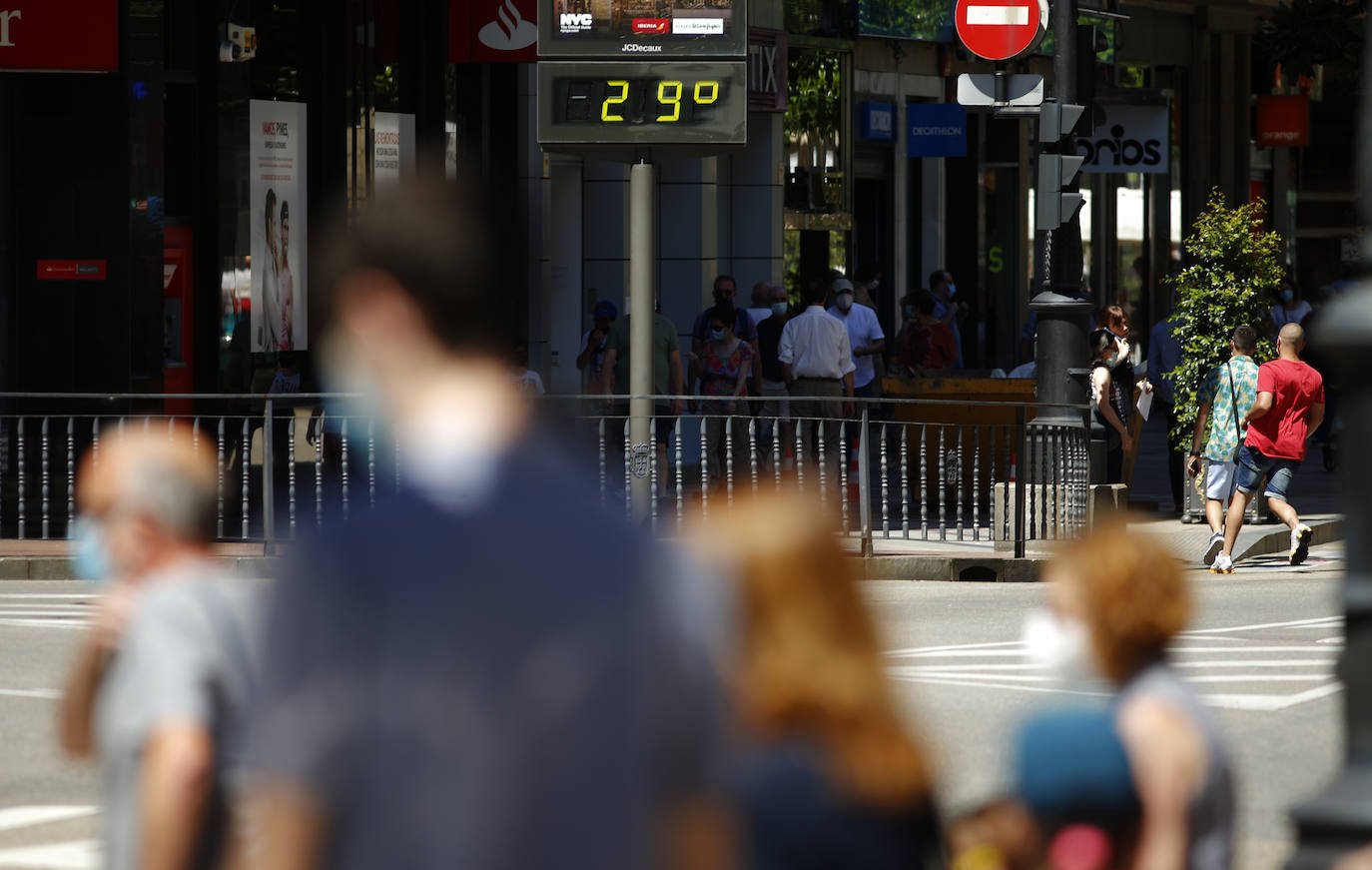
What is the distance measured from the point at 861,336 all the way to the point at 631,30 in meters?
7.02

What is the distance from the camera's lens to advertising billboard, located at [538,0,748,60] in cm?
1466

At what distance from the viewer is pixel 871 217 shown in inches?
1195

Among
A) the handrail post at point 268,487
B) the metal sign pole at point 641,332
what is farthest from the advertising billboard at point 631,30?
the handrail post at point 268,487

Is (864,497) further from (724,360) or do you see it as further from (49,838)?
(49,838)

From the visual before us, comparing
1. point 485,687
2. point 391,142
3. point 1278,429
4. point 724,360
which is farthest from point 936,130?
point 485,687

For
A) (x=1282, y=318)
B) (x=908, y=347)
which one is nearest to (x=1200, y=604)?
(x=908, y=347)

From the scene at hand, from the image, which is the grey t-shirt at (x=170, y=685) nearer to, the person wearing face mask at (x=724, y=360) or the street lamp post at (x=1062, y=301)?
the street lamp post at (x=1062, y=301)

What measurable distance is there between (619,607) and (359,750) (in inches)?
12.6

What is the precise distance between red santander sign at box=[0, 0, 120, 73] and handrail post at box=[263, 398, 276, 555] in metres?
3.05

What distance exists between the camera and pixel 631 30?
14.7 meters

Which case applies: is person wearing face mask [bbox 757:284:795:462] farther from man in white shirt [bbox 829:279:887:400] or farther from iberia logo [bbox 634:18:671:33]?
iberia logo [bbox 634:18:671:33]

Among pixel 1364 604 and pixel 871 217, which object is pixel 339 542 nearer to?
pixel 1364 604

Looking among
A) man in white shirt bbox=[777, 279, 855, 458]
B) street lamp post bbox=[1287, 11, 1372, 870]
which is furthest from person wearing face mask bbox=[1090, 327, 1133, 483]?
street lamp post bbox=[1287, 11, 1372, 870]

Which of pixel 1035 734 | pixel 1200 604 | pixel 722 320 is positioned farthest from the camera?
pixel 722 320
